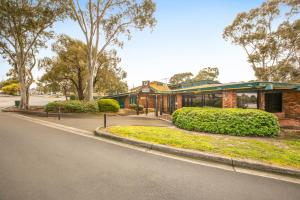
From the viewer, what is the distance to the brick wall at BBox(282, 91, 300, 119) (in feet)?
33.8

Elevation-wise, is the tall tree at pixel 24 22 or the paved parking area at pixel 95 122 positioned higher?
the tall tree at pixel 24 22

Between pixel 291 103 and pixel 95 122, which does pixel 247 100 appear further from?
pixel 95 122

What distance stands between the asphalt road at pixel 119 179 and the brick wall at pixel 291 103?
978 cm

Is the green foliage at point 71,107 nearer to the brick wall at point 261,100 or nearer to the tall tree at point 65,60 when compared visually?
the tall tree at point 65,60

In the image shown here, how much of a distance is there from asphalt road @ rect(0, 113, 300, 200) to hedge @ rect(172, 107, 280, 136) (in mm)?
4234

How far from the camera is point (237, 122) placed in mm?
7484

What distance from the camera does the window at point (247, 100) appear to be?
10.6 metres

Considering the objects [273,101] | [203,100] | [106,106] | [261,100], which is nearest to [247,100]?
[261,100]

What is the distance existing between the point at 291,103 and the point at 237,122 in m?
6.21

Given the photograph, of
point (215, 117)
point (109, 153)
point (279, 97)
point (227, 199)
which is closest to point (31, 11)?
point (109, 153)

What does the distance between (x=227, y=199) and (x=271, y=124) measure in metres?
6.39

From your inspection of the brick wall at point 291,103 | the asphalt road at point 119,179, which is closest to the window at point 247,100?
the brick wall at point 291,103

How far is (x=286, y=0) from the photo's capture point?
1742 cm

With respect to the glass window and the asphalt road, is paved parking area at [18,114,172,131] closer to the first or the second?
the glass window
